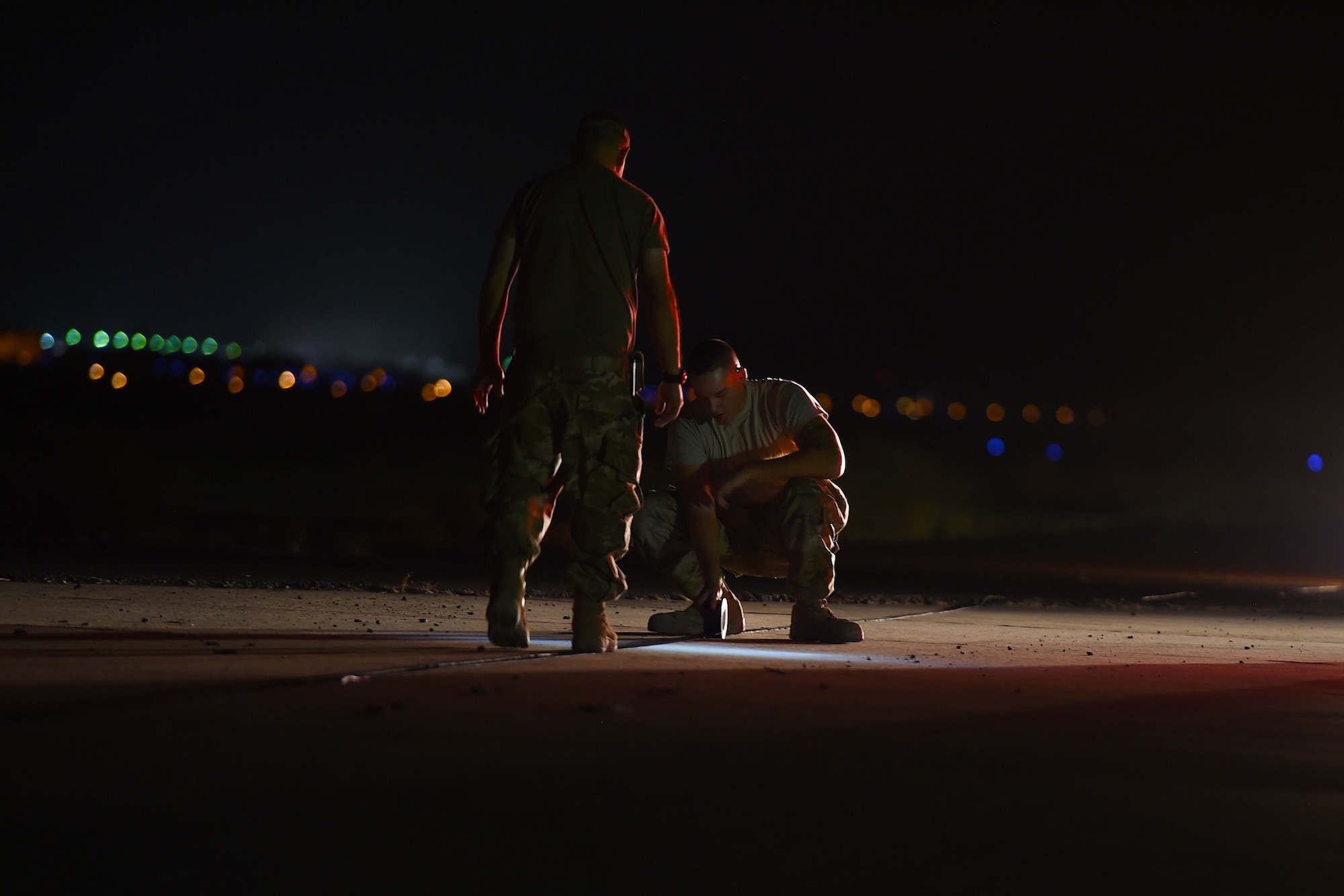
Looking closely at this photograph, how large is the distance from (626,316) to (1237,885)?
3320mm

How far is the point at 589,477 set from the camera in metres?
4.63

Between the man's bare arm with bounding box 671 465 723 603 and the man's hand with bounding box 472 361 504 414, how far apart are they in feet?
3.63

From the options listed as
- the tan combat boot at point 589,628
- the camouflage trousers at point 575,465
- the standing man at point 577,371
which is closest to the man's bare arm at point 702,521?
the standing man at point 577,371

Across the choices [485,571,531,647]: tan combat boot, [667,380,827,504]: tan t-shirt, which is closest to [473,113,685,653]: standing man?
[485,571,531,647]: tan combat boot

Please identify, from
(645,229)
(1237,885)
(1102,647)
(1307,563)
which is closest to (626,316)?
(645,229)

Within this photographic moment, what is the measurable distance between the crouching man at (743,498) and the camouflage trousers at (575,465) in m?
0.99

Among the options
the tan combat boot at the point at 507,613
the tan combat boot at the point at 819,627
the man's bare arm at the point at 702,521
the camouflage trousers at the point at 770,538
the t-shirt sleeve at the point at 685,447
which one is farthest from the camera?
the t-shirt sleeve at the point at 685,447

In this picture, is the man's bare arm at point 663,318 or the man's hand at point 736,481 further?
the man's hand at point 736,481

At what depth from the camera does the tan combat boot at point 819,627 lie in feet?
17.5

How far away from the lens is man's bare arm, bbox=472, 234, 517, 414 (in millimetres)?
4852

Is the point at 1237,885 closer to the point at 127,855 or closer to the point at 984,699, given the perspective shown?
the point at 127,855

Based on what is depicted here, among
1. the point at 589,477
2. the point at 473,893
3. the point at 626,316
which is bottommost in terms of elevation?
the point at 473,893

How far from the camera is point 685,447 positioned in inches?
226

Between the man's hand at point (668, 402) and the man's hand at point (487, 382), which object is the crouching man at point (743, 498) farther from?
the man's hand at point (487, 382)
